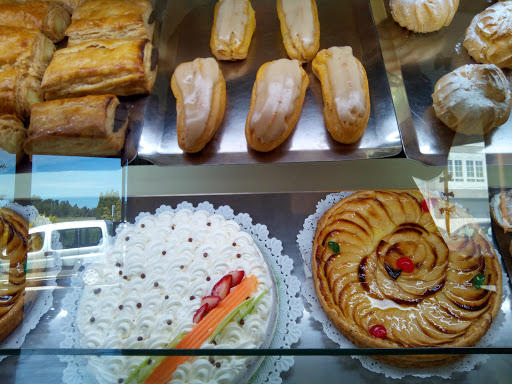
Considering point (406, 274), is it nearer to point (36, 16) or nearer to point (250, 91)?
point (250, 91)

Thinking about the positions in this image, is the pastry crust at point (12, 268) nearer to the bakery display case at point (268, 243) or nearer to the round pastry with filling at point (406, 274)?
the bakery display case at point (268, 243)

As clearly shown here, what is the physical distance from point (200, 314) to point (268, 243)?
51 cm

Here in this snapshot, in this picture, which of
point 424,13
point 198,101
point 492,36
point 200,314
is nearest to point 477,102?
point 492,36

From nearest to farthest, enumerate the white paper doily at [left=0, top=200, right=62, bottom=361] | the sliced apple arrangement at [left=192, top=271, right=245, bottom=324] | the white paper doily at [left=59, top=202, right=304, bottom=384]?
the white paper doily at [left=59, top=202, right=304, bottom=384] → the white paper doily at [left=0, top=200, right=62, bottom=361] → the sliced apple arrangement at [left=192, top=271, right=245, bottom=324]

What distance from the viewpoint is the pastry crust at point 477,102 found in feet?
5.20

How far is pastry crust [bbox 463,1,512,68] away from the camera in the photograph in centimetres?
182

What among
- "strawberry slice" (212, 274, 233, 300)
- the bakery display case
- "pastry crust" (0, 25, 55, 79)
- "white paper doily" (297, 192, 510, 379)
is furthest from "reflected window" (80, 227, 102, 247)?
"pastry crust" (0, 25, 55, 79)

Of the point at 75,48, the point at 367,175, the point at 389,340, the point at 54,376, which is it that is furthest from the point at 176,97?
the point at 389,340

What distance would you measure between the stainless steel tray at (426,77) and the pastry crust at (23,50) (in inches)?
61.1

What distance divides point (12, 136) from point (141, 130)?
0.46 m

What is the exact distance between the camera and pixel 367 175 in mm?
1597

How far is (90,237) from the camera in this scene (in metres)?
1.35

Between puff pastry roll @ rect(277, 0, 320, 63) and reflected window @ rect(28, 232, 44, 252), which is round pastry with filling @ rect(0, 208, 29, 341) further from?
puff pastry roll @ rect(277, 0, 320, 63)

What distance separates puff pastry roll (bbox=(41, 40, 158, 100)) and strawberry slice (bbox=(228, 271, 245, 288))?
0.89 meters
